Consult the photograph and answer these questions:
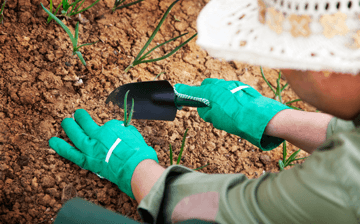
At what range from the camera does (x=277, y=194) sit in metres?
0.57

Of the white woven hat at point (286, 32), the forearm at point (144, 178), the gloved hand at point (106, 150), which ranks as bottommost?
the forearm at point (144, 178)

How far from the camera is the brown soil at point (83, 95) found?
0.93 metres

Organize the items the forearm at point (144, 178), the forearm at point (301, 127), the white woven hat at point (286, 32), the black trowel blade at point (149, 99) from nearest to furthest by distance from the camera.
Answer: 1. the white woven hat at point (286, 32)
2. the forearm at point (144, 178)
3. the forearm at point (301, 127)
4. the black trowel blade at point (149, 99)

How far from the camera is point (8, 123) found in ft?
3.09

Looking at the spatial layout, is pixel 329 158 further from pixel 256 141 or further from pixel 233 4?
pixel 256 141

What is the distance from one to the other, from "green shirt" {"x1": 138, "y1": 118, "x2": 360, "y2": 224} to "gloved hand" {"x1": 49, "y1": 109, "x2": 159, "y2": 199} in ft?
0.67

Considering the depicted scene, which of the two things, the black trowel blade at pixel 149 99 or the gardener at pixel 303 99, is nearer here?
the gardener at pixel 303 99

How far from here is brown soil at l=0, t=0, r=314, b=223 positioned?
93cm

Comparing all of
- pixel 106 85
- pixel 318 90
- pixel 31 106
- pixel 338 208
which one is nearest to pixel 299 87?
pixel 318 90

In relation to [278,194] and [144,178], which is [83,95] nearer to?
[144,178]

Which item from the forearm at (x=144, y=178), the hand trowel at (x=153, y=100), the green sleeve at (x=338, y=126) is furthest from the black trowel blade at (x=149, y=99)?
the green sleeve at (x=338, y=126)

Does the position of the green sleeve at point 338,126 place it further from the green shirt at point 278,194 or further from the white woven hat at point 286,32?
the white woven hat at point 286,32

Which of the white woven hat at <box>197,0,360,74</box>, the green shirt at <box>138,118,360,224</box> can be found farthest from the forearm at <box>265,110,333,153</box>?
the white woven hat at <box>197,0,360,74</box>

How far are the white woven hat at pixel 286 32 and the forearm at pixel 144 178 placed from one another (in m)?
0.49
